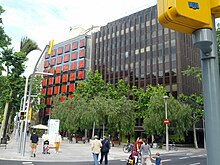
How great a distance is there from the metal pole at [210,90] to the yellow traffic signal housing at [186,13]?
72 millimetres

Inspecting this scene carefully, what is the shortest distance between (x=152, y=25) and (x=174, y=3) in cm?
5374

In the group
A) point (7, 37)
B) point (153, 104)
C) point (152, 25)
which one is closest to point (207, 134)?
point (7, 37)

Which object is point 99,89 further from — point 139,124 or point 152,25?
point 152,25

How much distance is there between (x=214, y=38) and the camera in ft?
6.01

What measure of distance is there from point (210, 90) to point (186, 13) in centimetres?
59

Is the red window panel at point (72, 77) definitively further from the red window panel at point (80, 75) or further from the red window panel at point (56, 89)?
the red window panel at point (56, 89)

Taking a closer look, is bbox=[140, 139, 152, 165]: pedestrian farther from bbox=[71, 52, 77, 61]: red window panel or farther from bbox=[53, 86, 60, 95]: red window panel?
bbox=[53, 86, 60, 95]: red window panel

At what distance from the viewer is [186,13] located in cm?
175

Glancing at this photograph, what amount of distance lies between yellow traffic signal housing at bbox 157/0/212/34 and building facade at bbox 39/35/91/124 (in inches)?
2656

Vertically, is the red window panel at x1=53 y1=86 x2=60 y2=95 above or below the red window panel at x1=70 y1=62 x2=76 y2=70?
below

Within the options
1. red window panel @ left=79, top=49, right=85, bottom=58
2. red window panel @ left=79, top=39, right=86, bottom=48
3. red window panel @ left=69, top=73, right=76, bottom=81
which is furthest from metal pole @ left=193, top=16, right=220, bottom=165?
red window panel @ left=69, top=73, right=76, bottom=81

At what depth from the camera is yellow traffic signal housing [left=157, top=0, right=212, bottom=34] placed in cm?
174

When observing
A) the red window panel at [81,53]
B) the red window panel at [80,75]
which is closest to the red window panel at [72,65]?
the red window panel at [80,75]

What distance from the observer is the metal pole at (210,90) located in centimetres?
167
